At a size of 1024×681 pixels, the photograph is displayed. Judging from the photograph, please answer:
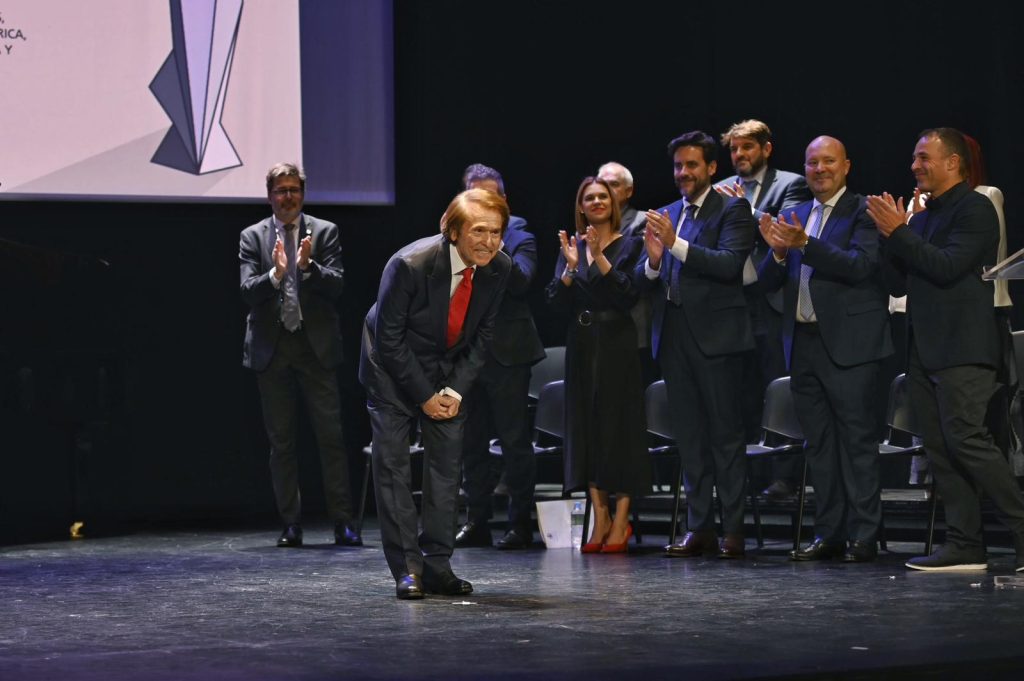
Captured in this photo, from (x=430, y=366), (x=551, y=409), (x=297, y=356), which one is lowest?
(x=551, y=409)

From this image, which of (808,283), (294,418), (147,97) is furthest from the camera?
(147,97)

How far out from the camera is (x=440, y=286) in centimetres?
455

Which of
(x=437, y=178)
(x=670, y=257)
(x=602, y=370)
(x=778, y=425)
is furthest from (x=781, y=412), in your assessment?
(x=437, y=178)

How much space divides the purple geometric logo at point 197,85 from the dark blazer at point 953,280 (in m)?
3.52

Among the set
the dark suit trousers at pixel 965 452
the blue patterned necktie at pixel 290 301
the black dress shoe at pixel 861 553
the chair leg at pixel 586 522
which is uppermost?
the blue patterned necktie at pixel 290 301

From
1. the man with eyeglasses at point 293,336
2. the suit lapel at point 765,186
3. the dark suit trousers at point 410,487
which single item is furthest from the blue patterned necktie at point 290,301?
the suit lapel at point 765,186

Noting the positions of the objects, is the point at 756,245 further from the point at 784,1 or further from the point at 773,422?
the point at 784,1

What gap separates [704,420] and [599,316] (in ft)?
1.92

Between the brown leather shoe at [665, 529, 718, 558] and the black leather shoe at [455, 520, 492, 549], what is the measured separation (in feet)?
2.87

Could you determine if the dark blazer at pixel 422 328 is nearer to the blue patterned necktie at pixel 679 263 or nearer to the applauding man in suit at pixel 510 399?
the blue patterned necktie at pixel 679 263

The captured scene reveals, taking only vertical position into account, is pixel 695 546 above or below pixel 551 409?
below

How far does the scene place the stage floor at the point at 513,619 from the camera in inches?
134

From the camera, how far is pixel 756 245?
6.28 m

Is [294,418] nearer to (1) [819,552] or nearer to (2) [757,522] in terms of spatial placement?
(2) [757,522]
